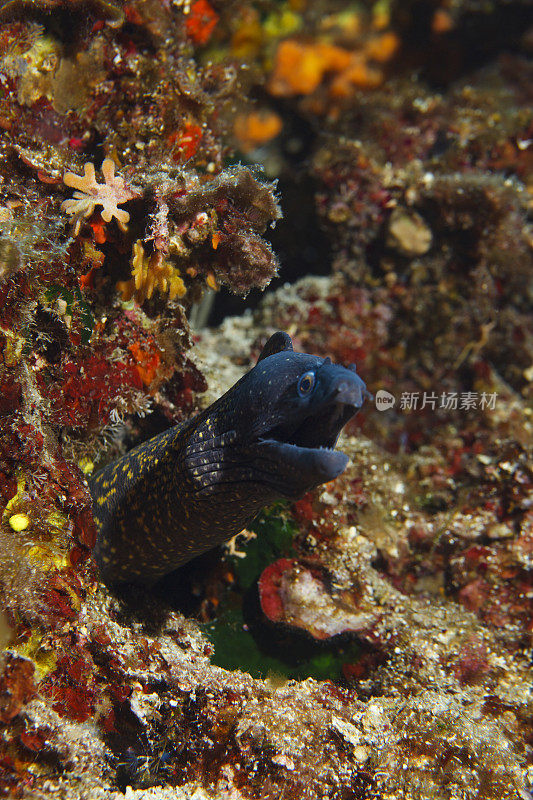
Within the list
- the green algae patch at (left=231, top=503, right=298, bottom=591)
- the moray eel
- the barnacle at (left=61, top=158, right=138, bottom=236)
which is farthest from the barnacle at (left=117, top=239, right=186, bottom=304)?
the green algae patch at (left=231, top=503, right=298, bottom=591)

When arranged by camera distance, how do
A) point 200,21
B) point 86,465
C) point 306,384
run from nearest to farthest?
point 306,384 < point 86,465 < point 200,21

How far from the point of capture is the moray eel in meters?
1.95

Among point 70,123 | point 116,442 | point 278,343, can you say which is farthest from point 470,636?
point 70,123

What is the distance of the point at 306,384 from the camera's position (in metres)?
2.02

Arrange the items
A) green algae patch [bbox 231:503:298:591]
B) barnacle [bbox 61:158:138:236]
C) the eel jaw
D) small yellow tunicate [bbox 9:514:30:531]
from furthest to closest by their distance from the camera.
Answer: green algae patch [bbox 231:503:298:591] < barnacle [bbox 61:158:138:236] < small yellow tunicate [bbox 9:514:30:531] < the eel jaw

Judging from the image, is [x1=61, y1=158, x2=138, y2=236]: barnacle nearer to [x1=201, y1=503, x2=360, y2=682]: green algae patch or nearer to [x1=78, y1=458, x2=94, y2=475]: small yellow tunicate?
[x1=78, y1=458, x2=94, y2=475]: small yellow tunicate

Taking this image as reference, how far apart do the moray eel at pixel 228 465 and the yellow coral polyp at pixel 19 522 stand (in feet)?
2.26

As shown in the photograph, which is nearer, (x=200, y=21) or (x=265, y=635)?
(x=265, y=635)

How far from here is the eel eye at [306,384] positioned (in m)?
2.02

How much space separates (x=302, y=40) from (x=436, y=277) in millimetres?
5798

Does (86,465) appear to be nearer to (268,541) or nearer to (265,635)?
(268,541)

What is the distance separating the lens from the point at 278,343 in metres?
2.58

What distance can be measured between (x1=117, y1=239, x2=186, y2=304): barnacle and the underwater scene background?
0.05ft

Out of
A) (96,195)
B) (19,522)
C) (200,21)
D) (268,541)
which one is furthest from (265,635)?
(200,21)
